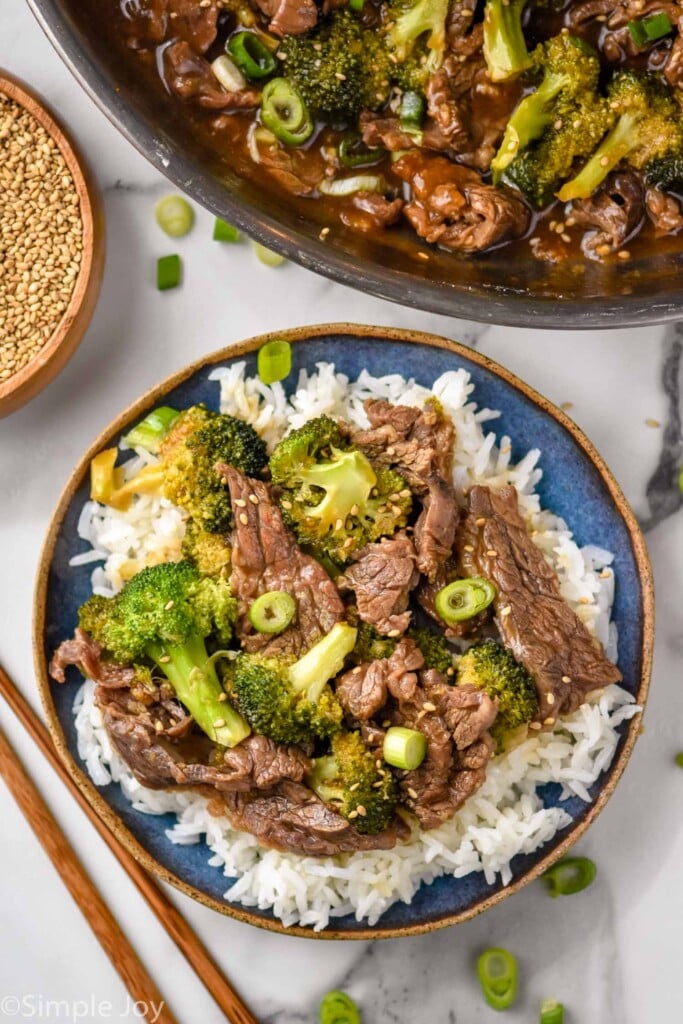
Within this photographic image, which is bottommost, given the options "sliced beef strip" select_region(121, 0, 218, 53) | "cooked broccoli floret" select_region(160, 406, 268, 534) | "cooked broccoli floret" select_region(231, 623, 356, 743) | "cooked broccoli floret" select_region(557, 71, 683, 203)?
"cooked broccoli floret" select_region(231, 623, 356, 743)

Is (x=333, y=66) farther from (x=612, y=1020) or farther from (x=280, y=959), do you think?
(x=612, y=1020)

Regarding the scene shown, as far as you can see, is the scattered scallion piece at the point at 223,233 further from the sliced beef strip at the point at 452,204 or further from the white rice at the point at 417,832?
the sliced beef strip at the point at 452,204

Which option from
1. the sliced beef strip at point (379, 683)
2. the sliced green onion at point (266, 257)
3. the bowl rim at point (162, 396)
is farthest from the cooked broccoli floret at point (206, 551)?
the sliced green onion at point (266, 257)

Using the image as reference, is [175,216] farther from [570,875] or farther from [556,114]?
[570,875]

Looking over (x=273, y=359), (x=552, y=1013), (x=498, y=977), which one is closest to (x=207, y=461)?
(x=273, y=359)

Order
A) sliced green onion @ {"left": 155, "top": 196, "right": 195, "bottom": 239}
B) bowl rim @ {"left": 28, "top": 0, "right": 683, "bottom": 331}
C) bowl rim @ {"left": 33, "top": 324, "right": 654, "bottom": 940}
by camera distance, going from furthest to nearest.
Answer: sliced green onion @ {"left": 155, "top": 196, "right": 195, "bottom": 239} < bowl rim @ {"left": 33, "top": 324, "right": 654, "bottom": 940} < bowl rim @ {"left": 28, "top": 0, "right": 683, "bottom": 331}

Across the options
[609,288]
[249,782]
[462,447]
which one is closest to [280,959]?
[249,782]

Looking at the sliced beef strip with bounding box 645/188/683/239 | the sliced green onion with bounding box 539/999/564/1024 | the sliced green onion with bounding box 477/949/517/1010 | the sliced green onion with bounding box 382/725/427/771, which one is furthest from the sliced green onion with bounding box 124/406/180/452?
the sliced green onion with bounding box 539/999/564/1024

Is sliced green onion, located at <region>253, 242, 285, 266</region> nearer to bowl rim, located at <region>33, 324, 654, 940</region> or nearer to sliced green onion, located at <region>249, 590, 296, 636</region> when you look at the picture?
bowl rim, located at <region>33, 324, 654, 940</region>
